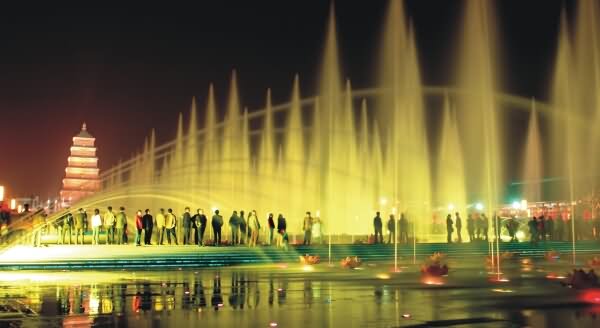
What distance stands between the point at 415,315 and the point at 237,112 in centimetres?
3073

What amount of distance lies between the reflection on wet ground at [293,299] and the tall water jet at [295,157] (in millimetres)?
21373

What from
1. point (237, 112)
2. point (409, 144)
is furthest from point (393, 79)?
point (237, 112)

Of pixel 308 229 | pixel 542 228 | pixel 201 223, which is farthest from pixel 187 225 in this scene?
pixel 542 228

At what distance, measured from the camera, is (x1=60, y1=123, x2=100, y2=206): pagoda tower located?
382 feet

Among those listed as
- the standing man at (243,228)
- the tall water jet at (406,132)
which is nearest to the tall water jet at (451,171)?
the tall water jet at (406,132)

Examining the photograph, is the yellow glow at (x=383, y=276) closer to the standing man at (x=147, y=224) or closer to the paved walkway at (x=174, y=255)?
the paved walkway at (x=174, y=255)

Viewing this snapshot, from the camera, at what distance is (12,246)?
2100 cm

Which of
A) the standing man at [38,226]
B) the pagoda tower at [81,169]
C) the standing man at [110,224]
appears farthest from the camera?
the pagoda tower at [81,169]

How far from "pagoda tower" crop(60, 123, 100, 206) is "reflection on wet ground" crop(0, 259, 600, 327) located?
101259 millimetres

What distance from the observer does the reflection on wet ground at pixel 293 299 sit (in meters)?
9.59

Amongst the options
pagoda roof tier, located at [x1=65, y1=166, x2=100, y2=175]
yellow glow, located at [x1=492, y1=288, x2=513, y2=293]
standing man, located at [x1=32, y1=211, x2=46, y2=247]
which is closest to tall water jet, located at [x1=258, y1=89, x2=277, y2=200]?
standing man, located at [x1=32, y1=211, x2=46, y2=247]

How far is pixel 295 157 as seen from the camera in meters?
40.2

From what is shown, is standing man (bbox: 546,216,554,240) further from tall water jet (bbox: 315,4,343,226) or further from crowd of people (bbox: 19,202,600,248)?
tall water jet (bbox: 315,4,343,226)

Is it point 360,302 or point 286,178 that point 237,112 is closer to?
point 286,178
